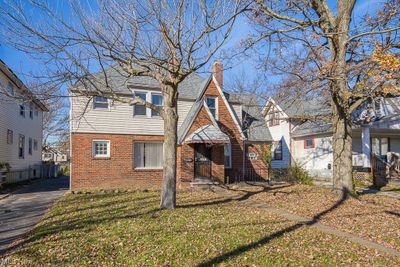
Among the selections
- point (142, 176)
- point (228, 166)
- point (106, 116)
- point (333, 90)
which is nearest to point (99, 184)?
point (142, 176)

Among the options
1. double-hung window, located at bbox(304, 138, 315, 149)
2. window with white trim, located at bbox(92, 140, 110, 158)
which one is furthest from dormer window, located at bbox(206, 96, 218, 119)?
double-hung window, located at bbox(304, 138, 315, 149)

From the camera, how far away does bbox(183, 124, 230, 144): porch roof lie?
1644 cm

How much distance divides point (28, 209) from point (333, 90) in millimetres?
12284

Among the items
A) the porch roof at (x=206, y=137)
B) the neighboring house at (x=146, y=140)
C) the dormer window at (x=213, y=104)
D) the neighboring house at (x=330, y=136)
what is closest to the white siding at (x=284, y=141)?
the neighboring house at (x=330, y=136)

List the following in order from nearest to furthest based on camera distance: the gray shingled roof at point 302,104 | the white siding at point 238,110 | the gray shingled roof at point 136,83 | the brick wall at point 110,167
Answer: the gray shingled roof at point 302,104 → the brick wall at point 110,167 → the gray shingled roof at point 136,83 → the white siding at point 238,110

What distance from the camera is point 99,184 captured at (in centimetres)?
1691

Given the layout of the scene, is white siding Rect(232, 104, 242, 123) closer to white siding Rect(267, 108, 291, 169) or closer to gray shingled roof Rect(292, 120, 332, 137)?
gray shingled roof Rect(292, 120, 332, 137)

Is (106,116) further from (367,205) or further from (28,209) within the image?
(367,205)

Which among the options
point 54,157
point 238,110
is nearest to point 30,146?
point 54,157

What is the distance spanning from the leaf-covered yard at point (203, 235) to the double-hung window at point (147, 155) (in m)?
6.25

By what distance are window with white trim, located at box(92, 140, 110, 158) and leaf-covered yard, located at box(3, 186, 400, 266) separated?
5538mm

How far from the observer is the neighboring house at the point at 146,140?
55.0ft

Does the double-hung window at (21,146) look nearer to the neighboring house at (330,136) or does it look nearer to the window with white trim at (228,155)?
the window with white trim at (228,155)

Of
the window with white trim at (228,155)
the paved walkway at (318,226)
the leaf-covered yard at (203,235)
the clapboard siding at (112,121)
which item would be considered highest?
the clapboard siding at (112,121)
